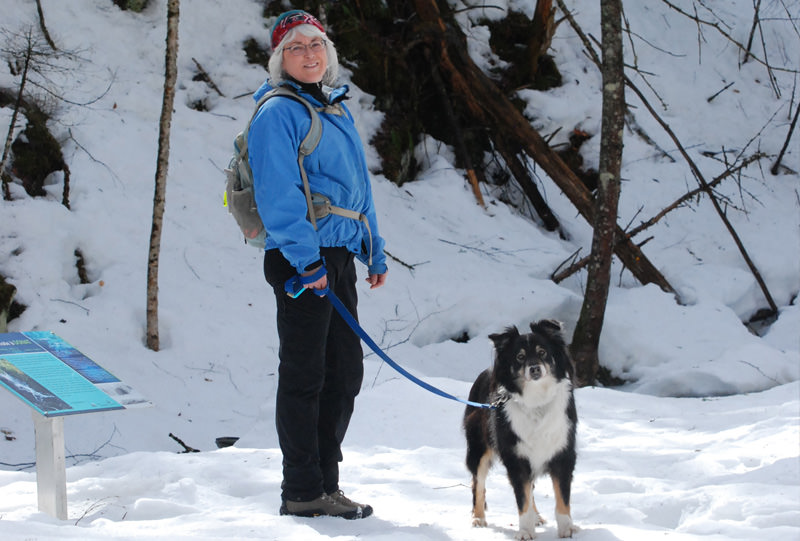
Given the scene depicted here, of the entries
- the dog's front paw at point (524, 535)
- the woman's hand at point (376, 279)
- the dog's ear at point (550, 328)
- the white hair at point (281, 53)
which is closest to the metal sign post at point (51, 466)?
the woman's hand at point (376, 279)

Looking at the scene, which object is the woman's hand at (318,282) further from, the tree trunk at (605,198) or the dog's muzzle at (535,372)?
the tree trunk at (605,198)

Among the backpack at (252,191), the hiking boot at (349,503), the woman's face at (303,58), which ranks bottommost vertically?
the hiking boot at (349,503)

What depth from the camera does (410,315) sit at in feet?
26.0

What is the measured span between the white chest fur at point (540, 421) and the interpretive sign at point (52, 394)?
64.8 inches

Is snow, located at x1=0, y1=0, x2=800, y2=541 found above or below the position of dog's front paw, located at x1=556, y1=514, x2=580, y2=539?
above

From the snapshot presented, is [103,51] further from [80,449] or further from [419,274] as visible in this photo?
[80,449]

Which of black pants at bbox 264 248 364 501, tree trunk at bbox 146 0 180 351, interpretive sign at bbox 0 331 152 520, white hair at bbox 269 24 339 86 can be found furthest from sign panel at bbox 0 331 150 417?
tree trunk at bbox 146 0 180 351

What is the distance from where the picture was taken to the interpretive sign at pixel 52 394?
3006 mm

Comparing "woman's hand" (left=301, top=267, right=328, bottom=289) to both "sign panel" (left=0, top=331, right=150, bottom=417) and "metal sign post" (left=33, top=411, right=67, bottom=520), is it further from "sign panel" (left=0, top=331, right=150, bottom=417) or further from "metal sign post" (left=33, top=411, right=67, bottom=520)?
"metal sign post" (left=33, top=411, right=67, bottom=520)

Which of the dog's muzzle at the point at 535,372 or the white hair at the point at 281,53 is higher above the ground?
the white hair at the point at 281,53

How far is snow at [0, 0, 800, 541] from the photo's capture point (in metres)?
3.74

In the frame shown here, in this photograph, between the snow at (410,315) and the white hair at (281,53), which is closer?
the white hair at (281,53)

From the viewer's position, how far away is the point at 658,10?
1384 cm

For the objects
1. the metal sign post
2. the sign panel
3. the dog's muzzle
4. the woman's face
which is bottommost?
the metal sign post
